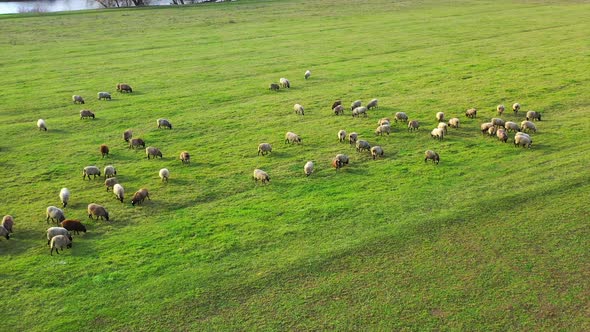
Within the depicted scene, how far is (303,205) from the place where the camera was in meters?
18.7

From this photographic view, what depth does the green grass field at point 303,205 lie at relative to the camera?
535 inches

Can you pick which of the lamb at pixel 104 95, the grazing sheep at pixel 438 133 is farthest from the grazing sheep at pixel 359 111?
the lamb at pixel 104 95

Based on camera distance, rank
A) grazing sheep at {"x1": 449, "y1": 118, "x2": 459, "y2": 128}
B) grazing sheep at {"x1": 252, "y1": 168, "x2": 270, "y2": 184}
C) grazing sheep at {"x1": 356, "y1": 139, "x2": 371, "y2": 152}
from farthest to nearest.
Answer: grazing sheep at {"x1": 449, "y1": 118, "x2": 459, "y2": 128}
grazing sheep at {"x1": 356, "y1": 139, "x2": 371, "y2": 152}
grazing sheep at {"x1": 252, "y1": 168, "x2": 270, "y2": 184}

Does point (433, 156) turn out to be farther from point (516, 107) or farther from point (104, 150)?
point (104, 150)

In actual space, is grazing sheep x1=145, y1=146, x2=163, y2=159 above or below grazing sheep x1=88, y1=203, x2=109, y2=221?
above

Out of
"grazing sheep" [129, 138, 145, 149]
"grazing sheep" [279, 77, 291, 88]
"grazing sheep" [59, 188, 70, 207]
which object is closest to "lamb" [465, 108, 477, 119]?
"grazing sheep" [279, 77, 291, 88]

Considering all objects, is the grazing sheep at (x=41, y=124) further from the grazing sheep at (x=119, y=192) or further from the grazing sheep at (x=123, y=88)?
the grazing sheep at (x=119, y=192)

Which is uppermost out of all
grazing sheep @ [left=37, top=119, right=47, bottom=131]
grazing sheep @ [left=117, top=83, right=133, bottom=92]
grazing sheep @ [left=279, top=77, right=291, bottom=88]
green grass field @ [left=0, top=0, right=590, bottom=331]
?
grazing sheep @ [left=117, top=83, right=133, bottom=92]

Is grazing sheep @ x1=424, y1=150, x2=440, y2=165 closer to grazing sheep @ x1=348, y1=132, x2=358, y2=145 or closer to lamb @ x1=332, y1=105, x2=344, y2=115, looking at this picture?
grazing sheep @ x1=348, y1=132, x2=358, y2=145

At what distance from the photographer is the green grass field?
13.6 meters

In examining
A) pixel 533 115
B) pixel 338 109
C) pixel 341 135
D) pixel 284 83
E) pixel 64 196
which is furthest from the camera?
pixel 284 83

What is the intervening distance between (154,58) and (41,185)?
1114 inches

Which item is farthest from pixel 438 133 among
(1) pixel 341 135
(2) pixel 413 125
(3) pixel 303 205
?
(3) pixel 303 205

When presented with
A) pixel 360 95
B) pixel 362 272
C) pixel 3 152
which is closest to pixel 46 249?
pixel 362 272
